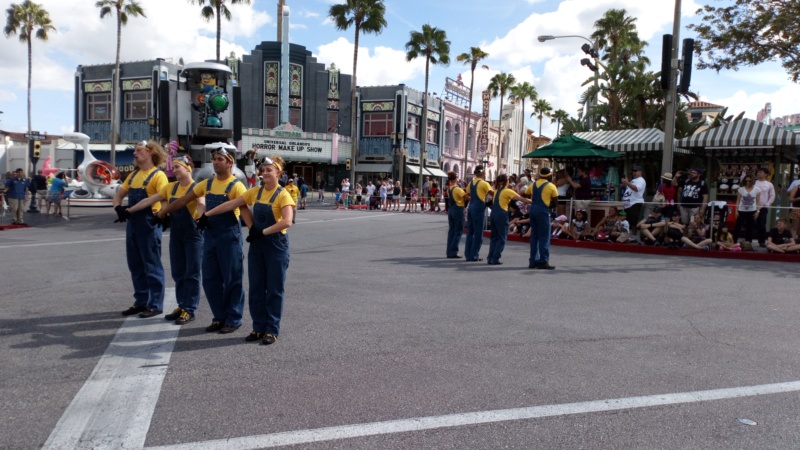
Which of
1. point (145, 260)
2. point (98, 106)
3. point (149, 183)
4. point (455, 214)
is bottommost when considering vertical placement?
point (145, 260)

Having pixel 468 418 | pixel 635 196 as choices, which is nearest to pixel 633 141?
pixel 635 196

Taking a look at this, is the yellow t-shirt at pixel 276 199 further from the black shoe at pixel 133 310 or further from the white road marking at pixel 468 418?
the white road marking at pixel 468 418

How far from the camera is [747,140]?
15789mm

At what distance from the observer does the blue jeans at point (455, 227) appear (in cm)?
1139

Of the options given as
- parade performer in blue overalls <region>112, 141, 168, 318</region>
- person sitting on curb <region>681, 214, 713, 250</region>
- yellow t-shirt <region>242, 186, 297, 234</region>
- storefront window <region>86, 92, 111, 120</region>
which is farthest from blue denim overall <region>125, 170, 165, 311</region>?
storefront window <region>86, 92, 111, 120</region>

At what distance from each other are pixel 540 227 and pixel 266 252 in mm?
6056

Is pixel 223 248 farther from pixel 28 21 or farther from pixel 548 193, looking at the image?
pixel 28 21

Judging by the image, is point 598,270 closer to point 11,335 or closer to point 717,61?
point 11,335

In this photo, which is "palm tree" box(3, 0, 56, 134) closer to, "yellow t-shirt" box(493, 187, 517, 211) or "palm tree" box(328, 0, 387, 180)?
"palm tree" box(328, 0, 387, 180)

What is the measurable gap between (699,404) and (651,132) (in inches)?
669

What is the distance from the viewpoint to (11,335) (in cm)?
531

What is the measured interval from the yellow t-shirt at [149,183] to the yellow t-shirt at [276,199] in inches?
55.1

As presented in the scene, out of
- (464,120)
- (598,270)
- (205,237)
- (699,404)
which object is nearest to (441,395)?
(699,404)

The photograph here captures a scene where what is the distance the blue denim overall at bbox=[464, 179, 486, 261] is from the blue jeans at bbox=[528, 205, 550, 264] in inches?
40.3
